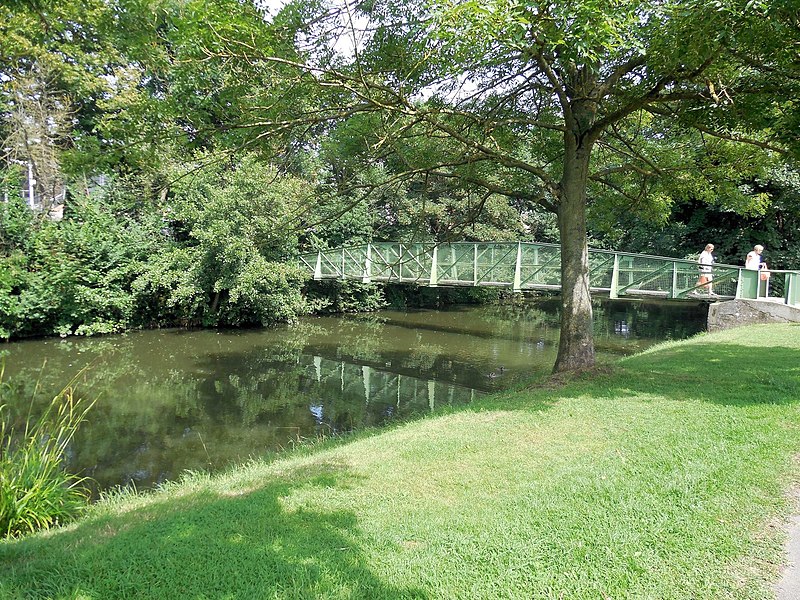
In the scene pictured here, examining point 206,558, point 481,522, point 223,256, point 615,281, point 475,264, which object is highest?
point 475,264

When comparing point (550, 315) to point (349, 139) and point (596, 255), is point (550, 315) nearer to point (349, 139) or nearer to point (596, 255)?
point (596, 255)

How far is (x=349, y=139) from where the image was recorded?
744 cm

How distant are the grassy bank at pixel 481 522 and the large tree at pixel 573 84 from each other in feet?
10.5

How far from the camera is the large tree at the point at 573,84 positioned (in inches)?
177

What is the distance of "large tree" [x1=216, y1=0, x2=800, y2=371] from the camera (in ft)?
14.8

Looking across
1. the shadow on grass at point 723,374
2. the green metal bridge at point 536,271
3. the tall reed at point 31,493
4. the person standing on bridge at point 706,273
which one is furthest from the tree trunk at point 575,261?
the person standing on bridge at point 706,273

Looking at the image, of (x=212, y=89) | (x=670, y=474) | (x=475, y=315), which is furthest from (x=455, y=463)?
(x=475, y=315)

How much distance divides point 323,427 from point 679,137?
8.43m

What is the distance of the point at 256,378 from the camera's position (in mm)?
11898

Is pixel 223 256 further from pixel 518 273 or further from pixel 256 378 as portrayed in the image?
pixel 518 273

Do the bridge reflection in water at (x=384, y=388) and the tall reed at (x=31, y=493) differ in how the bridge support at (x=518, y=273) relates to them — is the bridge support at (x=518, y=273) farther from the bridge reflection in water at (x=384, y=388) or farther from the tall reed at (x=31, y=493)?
the tall reed at (x=31, y=493)

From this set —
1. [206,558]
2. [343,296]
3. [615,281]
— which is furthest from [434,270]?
[206,558]

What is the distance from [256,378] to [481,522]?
32.2 ft

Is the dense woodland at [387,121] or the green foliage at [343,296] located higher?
the dense woodland at [387,121]
